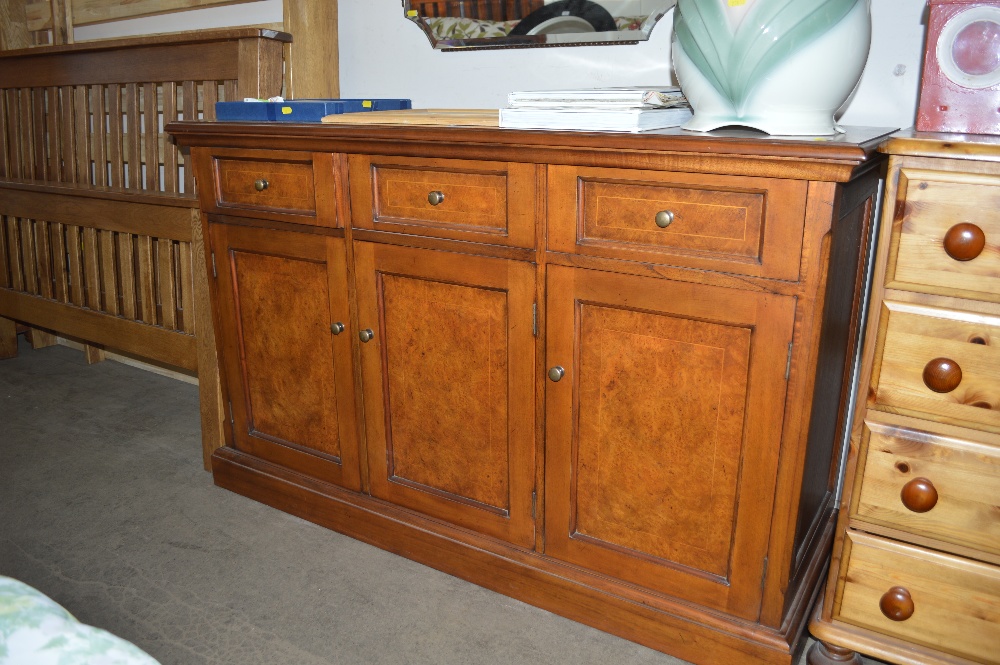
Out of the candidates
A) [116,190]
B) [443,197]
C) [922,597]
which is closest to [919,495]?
[922,597]

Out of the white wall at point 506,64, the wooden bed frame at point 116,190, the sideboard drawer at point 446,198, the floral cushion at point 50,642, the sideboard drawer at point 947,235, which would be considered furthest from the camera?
the wooden bed frame at point 116,190

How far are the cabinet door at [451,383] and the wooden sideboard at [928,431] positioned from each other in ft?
2.00

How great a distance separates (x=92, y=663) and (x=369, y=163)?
1155 millimetres

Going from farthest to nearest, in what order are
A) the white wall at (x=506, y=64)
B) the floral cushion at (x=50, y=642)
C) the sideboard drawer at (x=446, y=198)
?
1. the white wall at (x=506, y=64)
2. the sideboard drawer at (x=446, y=198)
3. the floral cushion at (x=50, y=642)

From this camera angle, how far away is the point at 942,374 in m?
1.21

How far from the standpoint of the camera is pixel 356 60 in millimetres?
2266

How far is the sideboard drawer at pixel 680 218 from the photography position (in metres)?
1.22

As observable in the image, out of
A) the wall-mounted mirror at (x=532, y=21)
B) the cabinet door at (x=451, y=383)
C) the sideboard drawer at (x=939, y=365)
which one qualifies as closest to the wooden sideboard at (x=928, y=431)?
the sideboard drawer at (x=939, y=365)

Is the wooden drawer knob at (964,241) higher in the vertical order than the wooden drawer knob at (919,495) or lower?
higher

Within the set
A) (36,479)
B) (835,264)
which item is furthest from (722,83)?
(36,479)

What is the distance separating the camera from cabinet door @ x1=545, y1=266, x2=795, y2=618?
4.31 feet

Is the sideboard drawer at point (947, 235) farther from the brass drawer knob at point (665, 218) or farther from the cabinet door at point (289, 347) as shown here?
the cabinet door at point (289, 347)

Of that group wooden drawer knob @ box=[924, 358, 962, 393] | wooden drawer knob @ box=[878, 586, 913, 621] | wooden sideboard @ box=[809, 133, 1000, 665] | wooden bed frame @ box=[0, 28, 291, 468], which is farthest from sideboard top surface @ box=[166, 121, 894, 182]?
wooden drawer knob @ box=[878, 586, 913, 621]

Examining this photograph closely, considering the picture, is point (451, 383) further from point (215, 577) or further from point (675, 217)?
point (215, 577)
